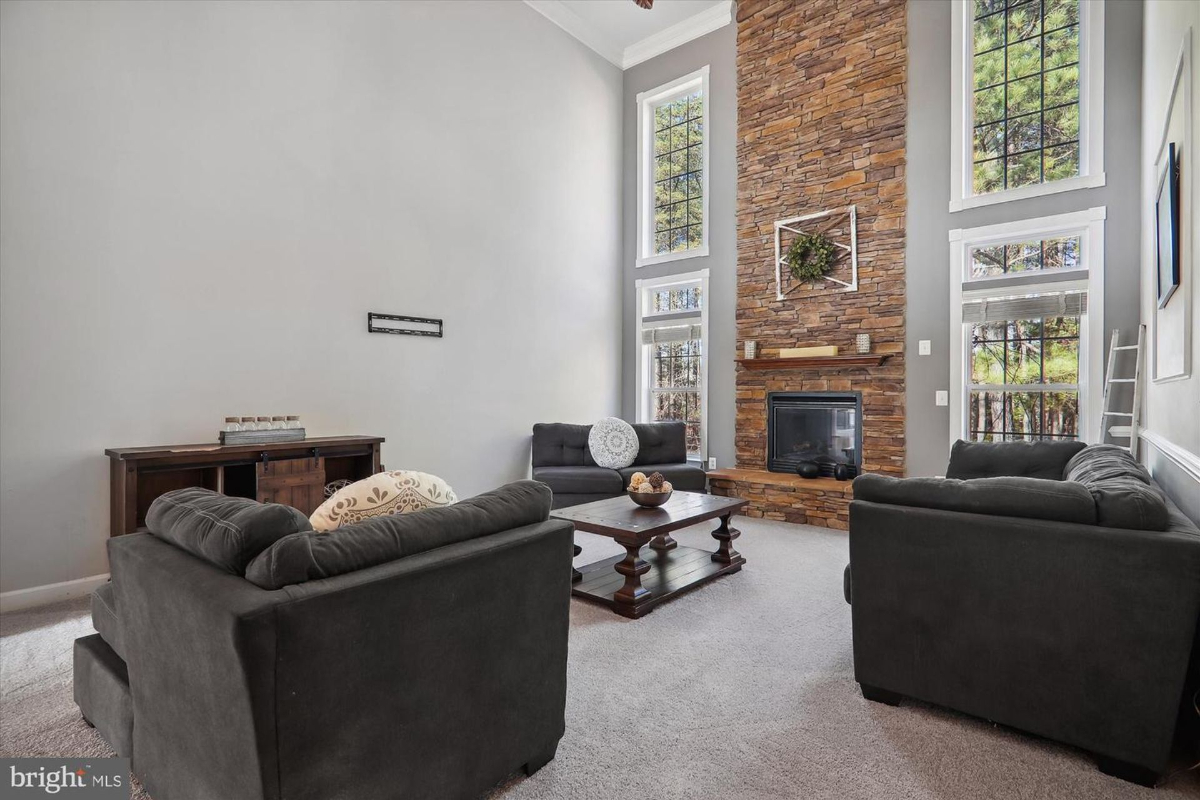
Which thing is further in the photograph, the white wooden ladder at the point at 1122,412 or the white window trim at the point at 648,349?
the white window trim at the point at 648,349

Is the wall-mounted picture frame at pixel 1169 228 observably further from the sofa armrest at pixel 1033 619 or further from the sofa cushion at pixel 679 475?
the sofa cushion at pixel 679 475

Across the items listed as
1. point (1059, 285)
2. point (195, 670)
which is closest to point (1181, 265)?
point (1059, 285)

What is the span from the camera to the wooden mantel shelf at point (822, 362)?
5.15 m

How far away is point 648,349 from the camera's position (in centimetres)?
698

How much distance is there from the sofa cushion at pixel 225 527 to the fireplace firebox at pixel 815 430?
4.85 metres

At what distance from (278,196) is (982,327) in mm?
5521

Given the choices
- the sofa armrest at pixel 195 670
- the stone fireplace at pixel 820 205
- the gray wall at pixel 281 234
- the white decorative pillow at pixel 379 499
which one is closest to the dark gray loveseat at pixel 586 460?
the gray wall at pixel 281 234

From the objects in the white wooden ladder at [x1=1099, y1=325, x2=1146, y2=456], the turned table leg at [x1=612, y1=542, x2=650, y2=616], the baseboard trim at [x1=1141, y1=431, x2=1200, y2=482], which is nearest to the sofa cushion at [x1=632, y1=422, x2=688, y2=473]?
the turned table leg at [x1=612, y1=542, x2=650, y2=616]

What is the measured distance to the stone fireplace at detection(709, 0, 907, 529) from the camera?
5.16 metres

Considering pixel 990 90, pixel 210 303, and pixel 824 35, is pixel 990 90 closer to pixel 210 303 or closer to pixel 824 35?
pixel 824 35

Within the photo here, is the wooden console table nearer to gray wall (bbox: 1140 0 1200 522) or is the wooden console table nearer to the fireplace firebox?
the fireplace firebox

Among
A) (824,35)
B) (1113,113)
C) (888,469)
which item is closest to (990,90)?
(1113,113)

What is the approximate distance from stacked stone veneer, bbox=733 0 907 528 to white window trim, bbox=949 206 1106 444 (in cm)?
41

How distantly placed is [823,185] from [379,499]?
532cm
